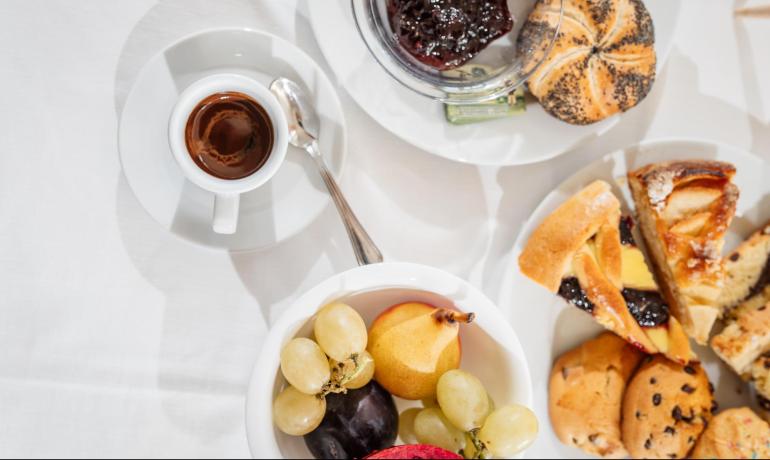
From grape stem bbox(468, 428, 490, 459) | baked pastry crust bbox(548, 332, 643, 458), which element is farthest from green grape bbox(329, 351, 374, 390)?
baked pastry crust bbox(548, 332, 643, 458)

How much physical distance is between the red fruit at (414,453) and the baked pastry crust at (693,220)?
1.52 ft

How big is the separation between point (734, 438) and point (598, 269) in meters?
0.29

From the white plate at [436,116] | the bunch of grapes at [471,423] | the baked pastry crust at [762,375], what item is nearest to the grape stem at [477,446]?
the bunch of grapes at [471,423]

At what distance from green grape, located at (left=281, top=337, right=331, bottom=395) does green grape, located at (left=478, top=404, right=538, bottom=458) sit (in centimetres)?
18

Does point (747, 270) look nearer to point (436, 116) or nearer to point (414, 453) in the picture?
point (436, 116)

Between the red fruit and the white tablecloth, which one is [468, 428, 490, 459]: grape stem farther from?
the white tablecloth

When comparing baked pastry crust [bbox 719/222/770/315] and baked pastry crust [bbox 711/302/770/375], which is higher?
baked pastry crust [bbox 719/222/770/315]

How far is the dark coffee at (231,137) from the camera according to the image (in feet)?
2.85

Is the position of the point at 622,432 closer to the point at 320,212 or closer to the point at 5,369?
the point at 320,212

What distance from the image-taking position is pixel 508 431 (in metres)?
0.72

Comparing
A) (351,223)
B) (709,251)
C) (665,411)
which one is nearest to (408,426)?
(351,223)

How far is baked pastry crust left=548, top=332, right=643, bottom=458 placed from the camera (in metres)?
0.96

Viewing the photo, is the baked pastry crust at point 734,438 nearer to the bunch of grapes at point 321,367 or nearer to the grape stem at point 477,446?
the grape stem at point 477,446

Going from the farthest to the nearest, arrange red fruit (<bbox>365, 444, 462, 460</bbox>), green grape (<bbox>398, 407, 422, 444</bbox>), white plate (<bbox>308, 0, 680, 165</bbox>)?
1. white plate (<bbox>308, 0, 680, 165</bbox>)
2. green grape (<bbox>398, 407, 422, 444</bbox>)
3. red fruit (<bbox>365, 444, 462, 460</bbox>)
